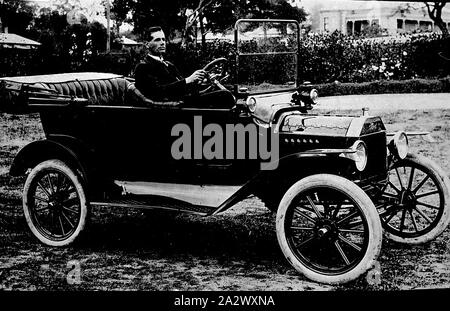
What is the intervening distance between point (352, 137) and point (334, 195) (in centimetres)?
33

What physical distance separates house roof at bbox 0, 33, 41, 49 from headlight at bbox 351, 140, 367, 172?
5.82 ft

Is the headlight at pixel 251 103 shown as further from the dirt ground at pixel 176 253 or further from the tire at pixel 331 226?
the dirt ground at pixel 176 253

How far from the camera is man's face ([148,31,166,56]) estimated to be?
3604mm

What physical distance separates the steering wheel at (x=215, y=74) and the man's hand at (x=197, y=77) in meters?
0.03

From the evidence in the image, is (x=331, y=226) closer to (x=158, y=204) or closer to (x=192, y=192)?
(x=192, y=192)

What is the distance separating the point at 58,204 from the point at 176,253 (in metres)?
0.79

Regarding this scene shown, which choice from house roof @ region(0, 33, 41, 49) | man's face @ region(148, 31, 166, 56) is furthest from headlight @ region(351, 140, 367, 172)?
house roof @ region(0, 33, 41, 49)

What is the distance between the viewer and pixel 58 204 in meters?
3.89

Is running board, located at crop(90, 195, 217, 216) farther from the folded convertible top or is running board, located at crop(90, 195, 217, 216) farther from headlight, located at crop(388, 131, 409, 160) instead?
headlight, located at crop(388, 131, 409, 160)

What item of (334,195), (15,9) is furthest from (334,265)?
(15,9)

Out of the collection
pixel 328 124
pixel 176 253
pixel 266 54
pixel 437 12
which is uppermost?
pixel 437 12

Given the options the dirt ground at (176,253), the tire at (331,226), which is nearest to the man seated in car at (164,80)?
the tire at (331,226)

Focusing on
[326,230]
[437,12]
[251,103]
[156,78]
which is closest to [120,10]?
[156,78]
